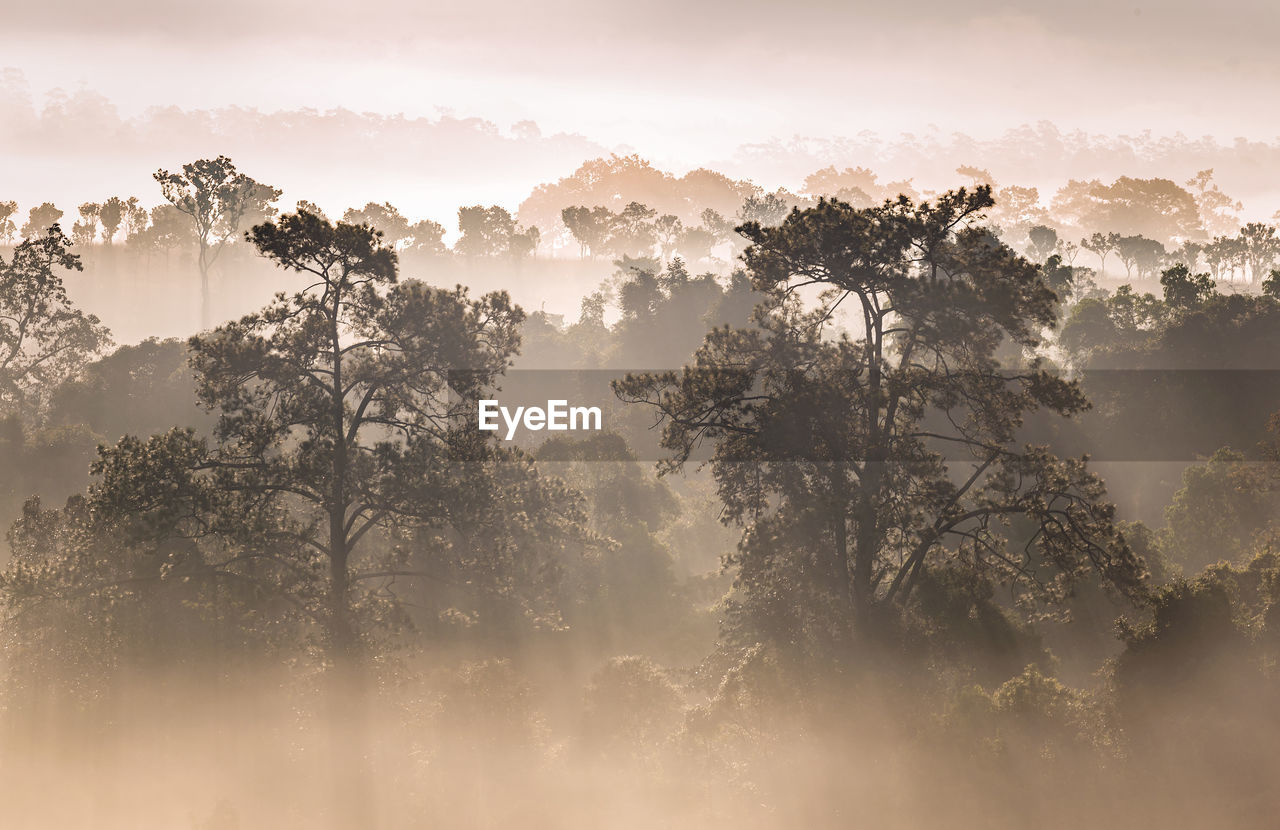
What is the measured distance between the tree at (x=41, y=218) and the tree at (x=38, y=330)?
68.6 meters

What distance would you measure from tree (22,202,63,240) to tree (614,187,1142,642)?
120 m

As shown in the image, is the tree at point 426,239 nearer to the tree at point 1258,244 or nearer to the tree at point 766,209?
the tree at point 766,209

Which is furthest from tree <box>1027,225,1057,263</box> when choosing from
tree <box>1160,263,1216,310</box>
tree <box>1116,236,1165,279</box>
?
tree <box>1160,263,1216,310</box>

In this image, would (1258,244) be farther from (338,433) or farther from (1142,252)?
(338,433)

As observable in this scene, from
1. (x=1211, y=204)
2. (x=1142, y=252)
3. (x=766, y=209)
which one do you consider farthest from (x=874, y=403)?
(x=1211, y=204)

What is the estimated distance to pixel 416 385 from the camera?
2656 centimetres

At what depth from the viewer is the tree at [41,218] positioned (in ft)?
381

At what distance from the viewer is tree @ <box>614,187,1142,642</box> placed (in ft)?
75.4

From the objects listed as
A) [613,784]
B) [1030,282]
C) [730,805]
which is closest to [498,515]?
[613,784]

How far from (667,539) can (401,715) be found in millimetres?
24255

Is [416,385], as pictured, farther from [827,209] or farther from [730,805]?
[730,805]

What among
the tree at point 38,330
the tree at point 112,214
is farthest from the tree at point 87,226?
the tree at point 38,330

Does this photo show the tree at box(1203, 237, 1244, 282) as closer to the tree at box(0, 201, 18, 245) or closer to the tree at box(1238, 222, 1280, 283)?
the tree at box(1238, 222, 1280, 283)

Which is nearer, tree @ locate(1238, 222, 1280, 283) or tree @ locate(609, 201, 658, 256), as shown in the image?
tree @ locate(1238, 222, 1280, 283)
